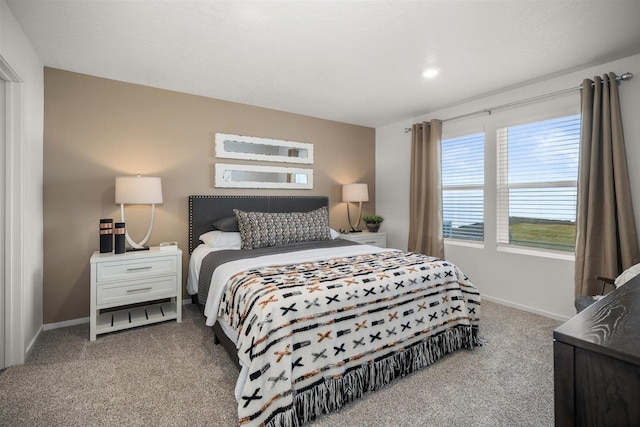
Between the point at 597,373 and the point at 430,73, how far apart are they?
110 inches

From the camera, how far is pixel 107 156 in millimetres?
2982

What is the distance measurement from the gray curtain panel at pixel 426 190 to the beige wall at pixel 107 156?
6.87 ft

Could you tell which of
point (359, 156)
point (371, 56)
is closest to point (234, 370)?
point (371, 56)

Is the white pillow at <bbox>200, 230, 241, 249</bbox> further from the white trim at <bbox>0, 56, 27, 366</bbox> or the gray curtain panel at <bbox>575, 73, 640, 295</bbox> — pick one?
the gray curtain panel at <bbox>575, 73, 640, 295</bbox>

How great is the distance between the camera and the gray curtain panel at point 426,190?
3.93 metres

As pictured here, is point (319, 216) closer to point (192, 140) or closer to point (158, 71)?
point (192, 140)

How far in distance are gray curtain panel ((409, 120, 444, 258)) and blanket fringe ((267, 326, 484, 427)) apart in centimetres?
171

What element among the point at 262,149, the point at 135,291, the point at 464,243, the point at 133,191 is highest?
the point at 262,149

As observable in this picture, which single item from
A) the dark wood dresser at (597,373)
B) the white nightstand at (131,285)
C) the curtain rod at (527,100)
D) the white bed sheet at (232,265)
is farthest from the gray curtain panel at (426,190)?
the dark wood dresser at (597,373)

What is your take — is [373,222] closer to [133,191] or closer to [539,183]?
[539,183]

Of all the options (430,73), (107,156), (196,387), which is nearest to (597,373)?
(196,387)

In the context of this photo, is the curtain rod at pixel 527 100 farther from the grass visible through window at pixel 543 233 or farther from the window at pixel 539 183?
the grass visible through window at pixel 543 233

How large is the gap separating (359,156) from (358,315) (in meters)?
3.41

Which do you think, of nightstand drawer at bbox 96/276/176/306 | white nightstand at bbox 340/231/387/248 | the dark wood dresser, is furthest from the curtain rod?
nightstand drawer at bbox 96/276/176/306
